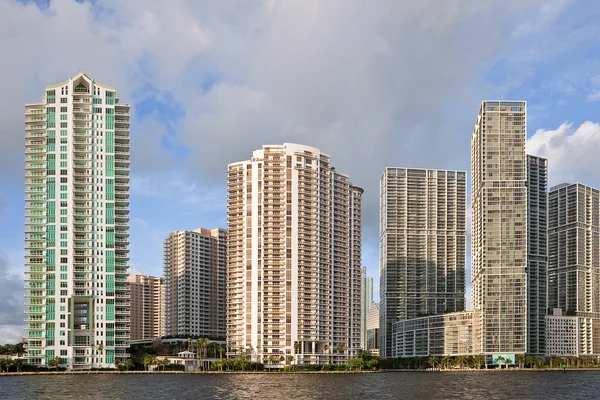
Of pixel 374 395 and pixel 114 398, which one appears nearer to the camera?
pixel 114 398

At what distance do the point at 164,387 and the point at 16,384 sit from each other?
3460 cm

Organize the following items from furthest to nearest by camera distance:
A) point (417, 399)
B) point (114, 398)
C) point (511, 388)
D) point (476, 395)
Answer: point (511, 388), point (476, 395), point (417, 399), point (114, 398)

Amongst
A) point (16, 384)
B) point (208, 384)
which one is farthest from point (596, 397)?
point (16, 384)

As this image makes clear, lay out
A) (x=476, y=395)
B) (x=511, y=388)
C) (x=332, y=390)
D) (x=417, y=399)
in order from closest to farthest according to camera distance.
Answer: (x=417, y=399)
(x=476, y=395)
(x=332, y=390)
(x=511, y=388)

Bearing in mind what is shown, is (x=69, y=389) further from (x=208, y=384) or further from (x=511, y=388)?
(x=511, y=388)

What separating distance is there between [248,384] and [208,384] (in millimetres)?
9346

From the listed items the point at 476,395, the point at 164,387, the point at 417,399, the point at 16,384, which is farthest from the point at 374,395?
the point at 16,384

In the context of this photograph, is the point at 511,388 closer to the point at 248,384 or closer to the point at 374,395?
the point at 374,395

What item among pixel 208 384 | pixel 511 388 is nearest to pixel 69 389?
pixel 208 384

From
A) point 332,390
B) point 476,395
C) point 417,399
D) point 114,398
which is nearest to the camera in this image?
point 114,398

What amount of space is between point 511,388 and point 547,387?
1125cm

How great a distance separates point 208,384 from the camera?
177 meters

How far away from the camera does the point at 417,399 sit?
137000 mm

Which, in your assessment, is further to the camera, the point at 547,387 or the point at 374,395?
the point at 547,387
